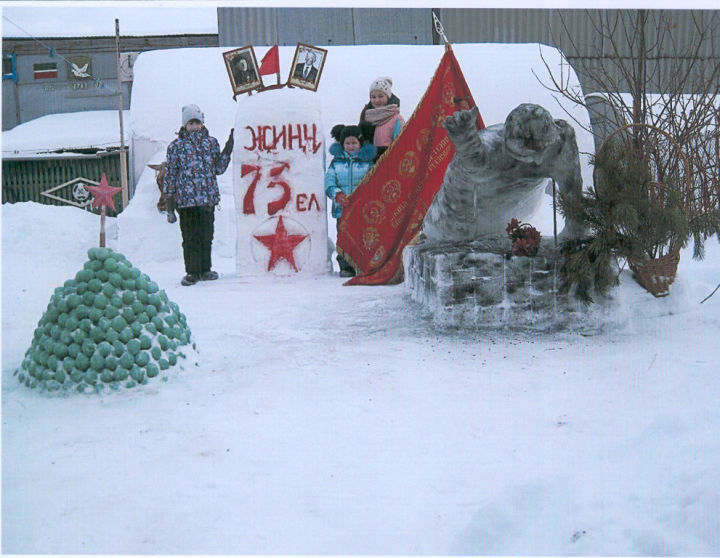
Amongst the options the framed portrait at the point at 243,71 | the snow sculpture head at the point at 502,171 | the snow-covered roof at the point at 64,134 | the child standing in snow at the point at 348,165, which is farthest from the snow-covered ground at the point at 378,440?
the snow-covered roof at the point at 64,134

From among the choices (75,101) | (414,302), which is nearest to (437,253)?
(414,302)

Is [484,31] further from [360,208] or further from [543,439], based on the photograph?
[543,439]

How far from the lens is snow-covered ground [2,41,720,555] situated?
177cm

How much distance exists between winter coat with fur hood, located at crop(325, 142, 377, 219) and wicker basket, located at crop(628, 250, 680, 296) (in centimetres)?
184

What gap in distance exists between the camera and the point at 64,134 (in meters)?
7.18

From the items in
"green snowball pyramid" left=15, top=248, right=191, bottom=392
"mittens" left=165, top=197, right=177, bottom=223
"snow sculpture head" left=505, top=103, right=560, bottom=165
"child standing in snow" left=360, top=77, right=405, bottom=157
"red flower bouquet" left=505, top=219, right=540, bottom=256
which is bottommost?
"green snowball pyramid" left=15, top=248, right=191, bottom=392

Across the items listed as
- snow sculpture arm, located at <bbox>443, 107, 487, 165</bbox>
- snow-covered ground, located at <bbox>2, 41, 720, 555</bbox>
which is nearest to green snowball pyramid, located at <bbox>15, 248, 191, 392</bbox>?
snow-covered ground, located at <bbox>2, 41, 720, 555</bbox>

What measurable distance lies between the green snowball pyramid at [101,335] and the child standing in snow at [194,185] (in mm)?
1818

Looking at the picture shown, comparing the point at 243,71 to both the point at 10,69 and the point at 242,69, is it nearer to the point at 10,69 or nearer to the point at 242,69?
the point at 242,69

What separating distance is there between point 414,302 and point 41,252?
191 cm

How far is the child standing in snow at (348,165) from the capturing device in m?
4.55

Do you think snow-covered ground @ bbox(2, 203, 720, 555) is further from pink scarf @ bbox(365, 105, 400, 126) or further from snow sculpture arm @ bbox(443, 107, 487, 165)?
pink scarf @ bbox(365, 105, 400, 126)

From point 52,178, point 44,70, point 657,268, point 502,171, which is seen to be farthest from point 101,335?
point 52,178

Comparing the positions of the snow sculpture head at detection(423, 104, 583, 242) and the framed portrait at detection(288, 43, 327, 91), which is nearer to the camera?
the snow sculpture head at detection(423, 104, 583, 242)
